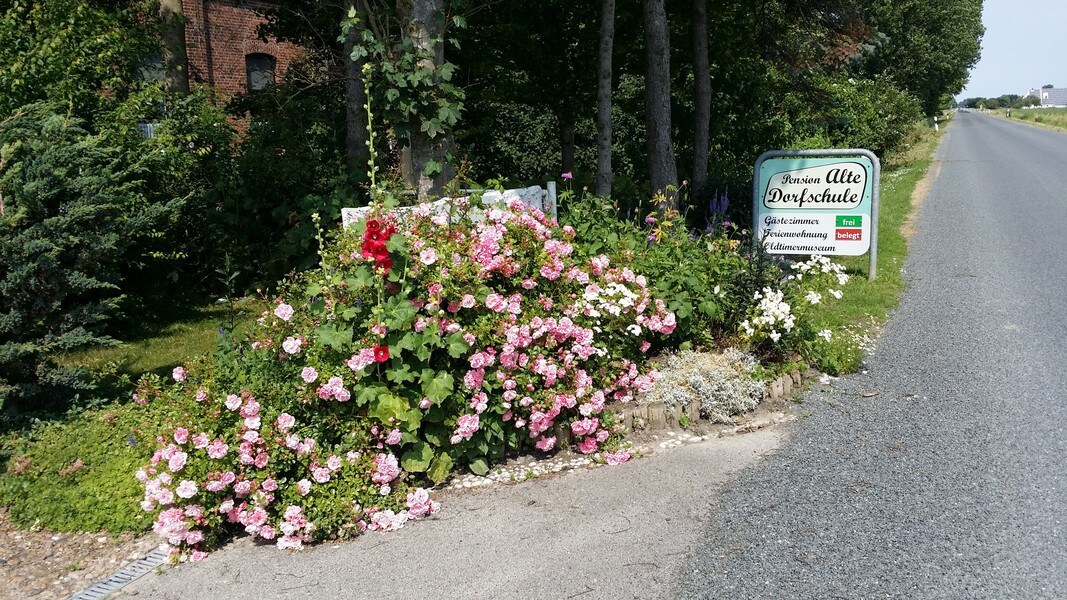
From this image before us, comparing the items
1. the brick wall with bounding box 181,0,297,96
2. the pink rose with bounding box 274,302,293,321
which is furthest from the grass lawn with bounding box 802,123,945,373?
the brick wall with bounding box 181,0,297,96

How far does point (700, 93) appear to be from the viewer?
13.2m

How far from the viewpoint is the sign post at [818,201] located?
914 cm

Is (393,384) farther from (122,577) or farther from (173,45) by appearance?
(173,45)

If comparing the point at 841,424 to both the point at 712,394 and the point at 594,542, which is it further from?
the point at 594,542

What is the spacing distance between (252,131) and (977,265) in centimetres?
929

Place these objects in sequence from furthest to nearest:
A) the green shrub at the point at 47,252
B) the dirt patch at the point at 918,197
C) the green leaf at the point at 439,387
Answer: the dirt patch at the point at 918,197, the green shrub at the point at 47,252, the green leaf at the point at 439,387

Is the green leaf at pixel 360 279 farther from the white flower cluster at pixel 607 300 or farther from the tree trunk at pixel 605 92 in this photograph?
the tree trunk at pixel 605 92

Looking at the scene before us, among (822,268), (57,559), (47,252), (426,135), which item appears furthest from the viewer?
(426,135)

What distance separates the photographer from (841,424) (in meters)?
5.36

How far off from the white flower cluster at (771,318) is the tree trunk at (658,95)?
4.36 meters

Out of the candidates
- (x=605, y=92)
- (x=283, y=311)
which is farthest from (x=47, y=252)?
(x=605, y=92)

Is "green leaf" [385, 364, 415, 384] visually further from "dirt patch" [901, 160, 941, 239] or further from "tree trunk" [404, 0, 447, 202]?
"dirt patch" [901, 160, 941, 239]

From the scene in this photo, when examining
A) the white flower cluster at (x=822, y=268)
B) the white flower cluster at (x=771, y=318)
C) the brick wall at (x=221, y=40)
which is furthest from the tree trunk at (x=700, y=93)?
the brick wall at (x=221, y=40)

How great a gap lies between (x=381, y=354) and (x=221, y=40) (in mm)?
22092
